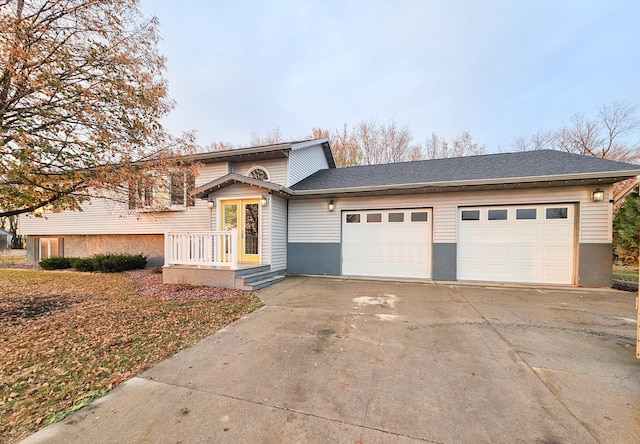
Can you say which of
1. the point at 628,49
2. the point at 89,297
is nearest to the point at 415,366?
the point at 89,297

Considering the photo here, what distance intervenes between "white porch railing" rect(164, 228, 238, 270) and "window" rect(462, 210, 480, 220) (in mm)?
6920

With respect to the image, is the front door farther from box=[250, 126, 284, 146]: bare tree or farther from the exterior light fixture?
box=[250, 126, 284, 146]: bare tree

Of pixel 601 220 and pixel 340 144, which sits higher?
pixel 340 144

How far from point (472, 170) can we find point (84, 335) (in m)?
10.00

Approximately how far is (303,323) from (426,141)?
18.5m

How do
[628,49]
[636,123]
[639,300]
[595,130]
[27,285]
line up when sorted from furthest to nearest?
[595,130] < [636,123] < [628,49] < [27,285] < [639,300]

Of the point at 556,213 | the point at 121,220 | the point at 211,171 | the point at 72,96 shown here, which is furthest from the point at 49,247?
the point at 556,213

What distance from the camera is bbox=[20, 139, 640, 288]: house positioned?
267 inches

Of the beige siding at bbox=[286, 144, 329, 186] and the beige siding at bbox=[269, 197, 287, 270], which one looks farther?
the beige siding at bbox=[286, 144, 329, 186]

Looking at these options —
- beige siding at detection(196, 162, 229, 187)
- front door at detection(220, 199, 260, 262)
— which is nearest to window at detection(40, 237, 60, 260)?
beige siding at detection(196, 162, 229, 187)

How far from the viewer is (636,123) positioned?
640 inches

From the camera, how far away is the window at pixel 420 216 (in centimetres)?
805

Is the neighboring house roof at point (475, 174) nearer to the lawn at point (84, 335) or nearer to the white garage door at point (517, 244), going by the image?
the white garage door at point (517, 244)

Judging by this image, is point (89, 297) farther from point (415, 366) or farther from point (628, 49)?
point (628, 49)
